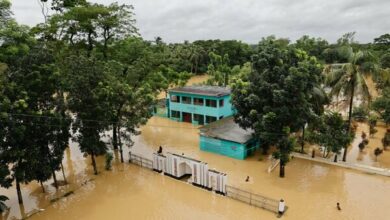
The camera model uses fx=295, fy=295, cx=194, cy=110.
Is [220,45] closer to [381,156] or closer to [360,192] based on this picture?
[381,156]

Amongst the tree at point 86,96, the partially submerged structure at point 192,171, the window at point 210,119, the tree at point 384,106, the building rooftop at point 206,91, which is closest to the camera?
the partially submerged structure at point 192,171

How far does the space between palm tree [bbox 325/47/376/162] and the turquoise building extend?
10514mm

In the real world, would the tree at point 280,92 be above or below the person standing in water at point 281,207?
above

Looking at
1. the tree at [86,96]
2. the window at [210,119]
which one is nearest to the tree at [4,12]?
the tree at [86,96]

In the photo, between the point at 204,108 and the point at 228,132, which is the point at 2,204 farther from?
the point at 204,108

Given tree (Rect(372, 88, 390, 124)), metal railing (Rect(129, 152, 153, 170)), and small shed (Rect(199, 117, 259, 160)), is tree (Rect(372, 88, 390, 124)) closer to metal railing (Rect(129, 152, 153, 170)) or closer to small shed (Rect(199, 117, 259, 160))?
small shed (Rect(199, 117, 259, 160))

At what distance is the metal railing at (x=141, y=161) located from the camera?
21.4 metres

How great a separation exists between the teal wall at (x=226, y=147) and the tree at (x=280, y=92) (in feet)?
9.57

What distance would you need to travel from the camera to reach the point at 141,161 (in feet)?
71.5

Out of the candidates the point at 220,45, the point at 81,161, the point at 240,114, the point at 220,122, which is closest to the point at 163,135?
the point at 220,122

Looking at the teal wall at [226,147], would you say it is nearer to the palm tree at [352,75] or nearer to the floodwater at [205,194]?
the floodwater at [205,194]

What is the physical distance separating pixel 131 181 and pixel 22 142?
710cm

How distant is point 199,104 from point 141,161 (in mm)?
11177

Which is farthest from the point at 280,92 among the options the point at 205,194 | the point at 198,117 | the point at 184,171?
the point at 198,117
